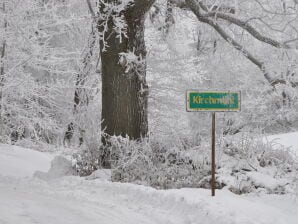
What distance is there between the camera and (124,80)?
9.64 m

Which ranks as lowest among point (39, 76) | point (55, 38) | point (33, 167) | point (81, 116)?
point (33, 167)

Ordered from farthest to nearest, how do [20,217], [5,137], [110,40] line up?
1. [5,137]
2. [110,40]
3. [20,217]

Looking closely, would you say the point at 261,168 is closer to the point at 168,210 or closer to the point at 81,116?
the point at 168,210

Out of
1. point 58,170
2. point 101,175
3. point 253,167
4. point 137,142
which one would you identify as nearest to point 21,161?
point 58,170

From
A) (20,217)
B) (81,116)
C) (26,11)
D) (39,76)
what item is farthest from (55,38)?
(20,217)

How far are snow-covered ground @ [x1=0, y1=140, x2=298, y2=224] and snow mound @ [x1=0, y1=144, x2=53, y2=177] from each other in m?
2.68

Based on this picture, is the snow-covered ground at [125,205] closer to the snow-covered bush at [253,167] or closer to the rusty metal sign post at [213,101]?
the snow-covered bush at [253,167]

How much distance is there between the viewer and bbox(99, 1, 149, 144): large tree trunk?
9617mm

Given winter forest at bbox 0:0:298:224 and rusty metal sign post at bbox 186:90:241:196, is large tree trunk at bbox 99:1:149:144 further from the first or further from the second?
rusty metal sign post at bbox 186:90:241:196

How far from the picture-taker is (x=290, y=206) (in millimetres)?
7184

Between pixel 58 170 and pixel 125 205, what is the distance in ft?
9.89

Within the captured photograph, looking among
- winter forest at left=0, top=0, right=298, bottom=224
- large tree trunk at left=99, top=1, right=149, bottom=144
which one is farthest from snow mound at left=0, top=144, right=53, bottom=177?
large tree trunk at left=99, top=1, right=149, bottom=144

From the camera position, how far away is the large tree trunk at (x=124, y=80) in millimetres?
9617

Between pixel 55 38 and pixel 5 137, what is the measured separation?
4942 millimetres
